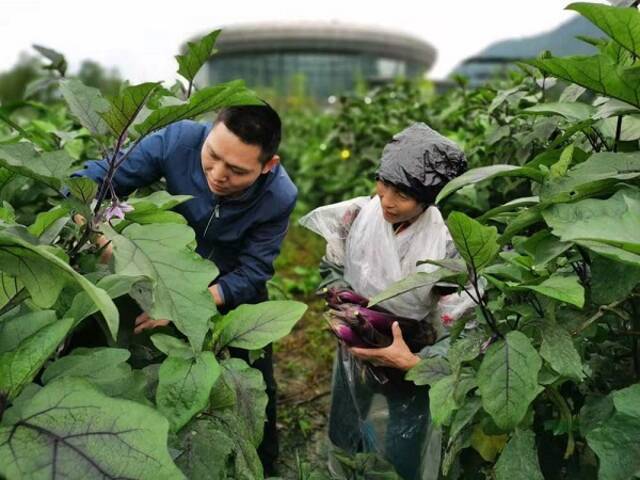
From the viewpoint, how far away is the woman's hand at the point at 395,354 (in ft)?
6.01

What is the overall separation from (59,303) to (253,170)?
101 cm

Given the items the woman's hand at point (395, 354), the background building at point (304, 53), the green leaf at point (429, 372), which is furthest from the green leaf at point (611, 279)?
the background building at point (304, 53)

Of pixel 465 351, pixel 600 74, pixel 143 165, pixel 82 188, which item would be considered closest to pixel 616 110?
pixel 600 74

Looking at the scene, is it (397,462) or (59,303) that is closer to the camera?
(59,303)

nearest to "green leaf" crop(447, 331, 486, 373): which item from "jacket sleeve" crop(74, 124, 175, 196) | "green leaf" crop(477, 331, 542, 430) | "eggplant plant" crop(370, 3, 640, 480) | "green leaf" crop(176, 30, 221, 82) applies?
"eggplant plant" crop(370, 3, 640, 480)

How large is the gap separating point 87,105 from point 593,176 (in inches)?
31.8

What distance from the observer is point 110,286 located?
3.35 ft

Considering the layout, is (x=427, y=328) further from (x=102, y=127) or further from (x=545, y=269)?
(x=102, y=127)

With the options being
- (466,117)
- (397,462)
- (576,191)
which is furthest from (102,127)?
(466,117)

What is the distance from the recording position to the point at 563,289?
100cm

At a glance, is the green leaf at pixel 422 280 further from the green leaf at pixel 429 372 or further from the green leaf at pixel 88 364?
the green leaf at pixel 88 364

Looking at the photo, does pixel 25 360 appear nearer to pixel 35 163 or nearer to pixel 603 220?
pixel 35 163

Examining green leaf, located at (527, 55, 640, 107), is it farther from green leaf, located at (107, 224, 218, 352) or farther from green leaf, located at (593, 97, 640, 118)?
green leaf, located at (107, 224, 218, 352)

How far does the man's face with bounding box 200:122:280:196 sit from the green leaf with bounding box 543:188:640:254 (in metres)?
1.12
